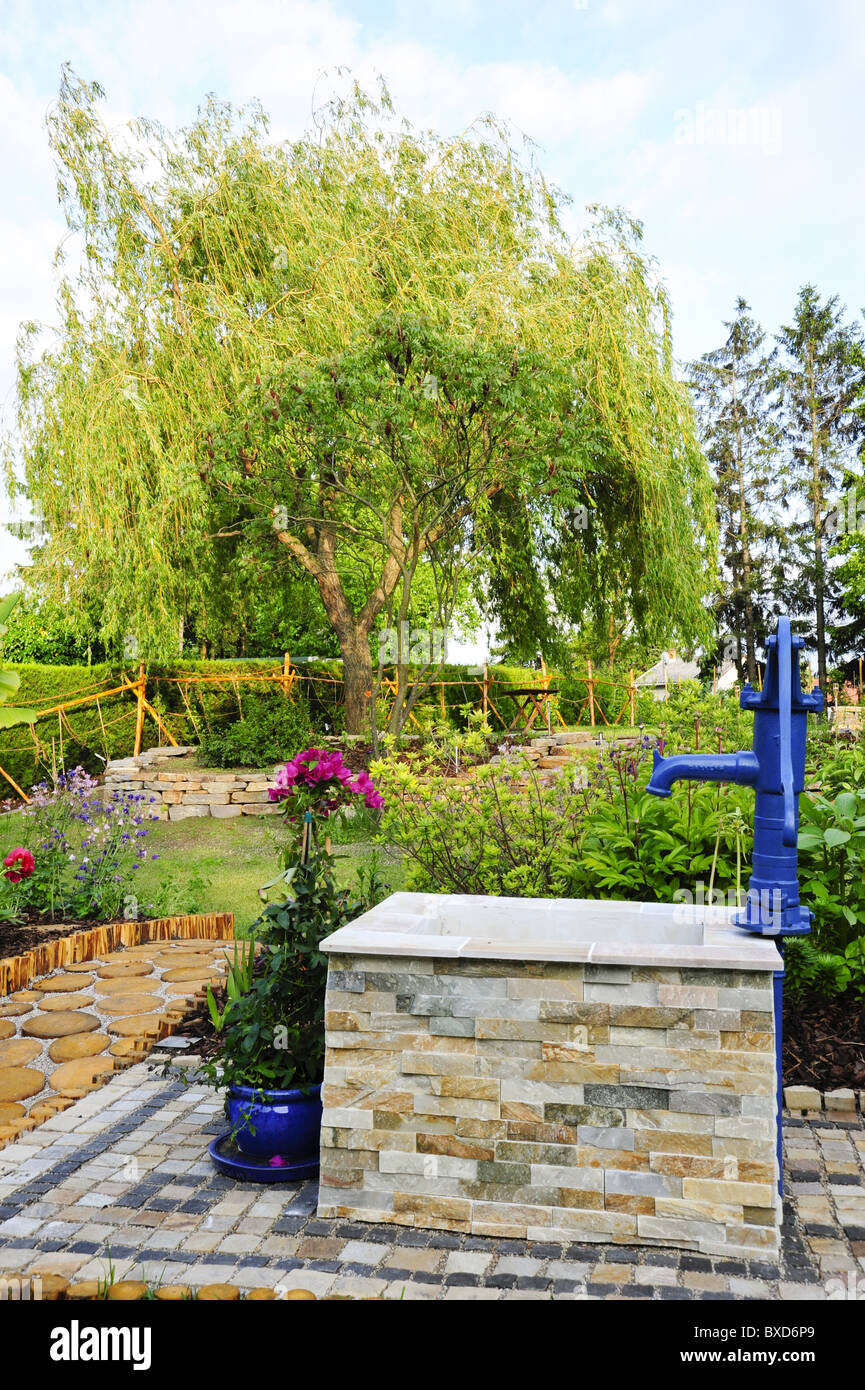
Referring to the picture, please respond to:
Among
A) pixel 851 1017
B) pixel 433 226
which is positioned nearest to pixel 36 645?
pixel 433 226

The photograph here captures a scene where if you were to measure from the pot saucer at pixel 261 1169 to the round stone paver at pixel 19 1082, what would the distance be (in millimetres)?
1008

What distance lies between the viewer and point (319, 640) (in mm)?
17391

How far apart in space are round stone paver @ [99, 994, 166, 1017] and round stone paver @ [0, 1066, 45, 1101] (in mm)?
576

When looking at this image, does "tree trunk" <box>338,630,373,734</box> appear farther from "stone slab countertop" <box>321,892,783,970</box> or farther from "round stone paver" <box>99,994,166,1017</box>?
"stone slab countertop" <box>321,892,783,970</box>

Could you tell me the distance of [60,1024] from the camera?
4.19m

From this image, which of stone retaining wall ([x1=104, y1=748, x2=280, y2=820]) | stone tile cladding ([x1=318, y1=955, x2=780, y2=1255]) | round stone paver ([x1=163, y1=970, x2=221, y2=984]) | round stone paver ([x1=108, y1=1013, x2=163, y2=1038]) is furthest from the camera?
stone retaining wall ([x1=104, y1=748, x2=280, y2=820])

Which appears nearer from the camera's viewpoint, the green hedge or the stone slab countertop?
the stone slab countertop

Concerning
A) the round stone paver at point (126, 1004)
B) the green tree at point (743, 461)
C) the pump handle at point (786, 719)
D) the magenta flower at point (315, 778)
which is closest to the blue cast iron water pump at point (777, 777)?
the pump handle at point (786, 719)

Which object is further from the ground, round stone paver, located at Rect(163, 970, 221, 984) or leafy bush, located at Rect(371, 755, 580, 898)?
leafy bush, located at Rect(371, 755, 580, 898)

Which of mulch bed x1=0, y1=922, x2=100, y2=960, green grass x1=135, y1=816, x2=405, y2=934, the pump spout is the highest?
the pump spout

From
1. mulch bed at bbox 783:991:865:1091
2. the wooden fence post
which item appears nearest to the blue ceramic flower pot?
mulch bed at bbox 783:991:865:1091

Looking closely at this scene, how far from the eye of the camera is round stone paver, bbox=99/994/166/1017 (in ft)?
14.2

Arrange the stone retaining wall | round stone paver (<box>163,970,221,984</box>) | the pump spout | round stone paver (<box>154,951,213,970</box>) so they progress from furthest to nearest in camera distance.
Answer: the stone retaining wall < round stone paver (<box>154,951,213,970</box>) < round stone paver (<box>163,970,221,984</box>) < the pump spout
